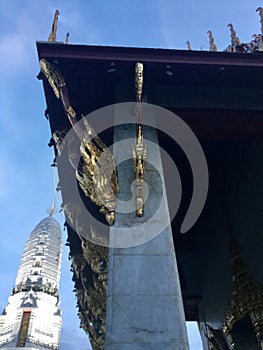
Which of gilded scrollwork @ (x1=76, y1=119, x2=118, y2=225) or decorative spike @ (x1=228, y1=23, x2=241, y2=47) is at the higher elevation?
decorative spike @ (x1=228, y1=23, x2=241, y2=47)

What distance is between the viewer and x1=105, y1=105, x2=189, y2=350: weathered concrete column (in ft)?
13.1

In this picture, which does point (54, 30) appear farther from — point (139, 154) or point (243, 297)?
point (243, 297)

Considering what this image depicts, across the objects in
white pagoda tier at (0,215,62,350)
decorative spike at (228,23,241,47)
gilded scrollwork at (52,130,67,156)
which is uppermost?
white pagoda tier at (0,215,62,350)

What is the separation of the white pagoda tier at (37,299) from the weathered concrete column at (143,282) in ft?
97.3

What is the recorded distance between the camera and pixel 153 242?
188 inches

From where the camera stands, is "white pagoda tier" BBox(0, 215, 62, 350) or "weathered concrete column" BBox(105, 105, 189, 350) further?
"white pagoda tier" BBox(0, 215, 62, 350)

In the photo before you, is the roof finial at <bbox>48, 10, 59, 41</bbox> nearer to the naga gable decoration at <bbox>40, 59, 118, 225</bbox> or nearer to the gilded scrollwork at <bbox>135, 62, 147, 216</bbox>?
the naga gable decoration at <bbox>40, 59, 118, 225</bbox>

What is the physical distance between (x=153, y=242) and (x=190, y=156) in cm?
345

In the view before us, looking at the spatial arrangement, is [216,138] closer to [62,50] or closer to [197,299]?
[62,50]

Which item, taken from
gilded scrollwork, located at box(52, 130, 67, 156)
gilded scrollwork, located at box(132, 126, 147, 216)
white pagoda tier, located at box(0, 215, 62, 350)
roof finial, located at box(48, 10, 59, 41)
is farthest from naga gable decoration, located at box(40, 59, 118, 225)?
white pagoda tier, located at box(0, 215, 62, 350)

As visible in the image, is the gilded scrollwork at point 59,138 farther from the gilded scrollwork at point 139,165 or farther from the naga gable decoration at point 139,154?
the gilded scrollwork at point 139,165

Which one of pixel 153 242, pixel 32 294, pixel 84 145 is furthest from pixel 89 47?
pixel 32 294

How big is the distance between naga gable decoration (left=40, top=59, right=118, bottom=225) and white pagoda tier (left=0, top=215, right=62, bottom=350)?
29107mm

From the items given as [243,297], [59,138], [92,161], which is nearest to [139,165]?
[92,161]
